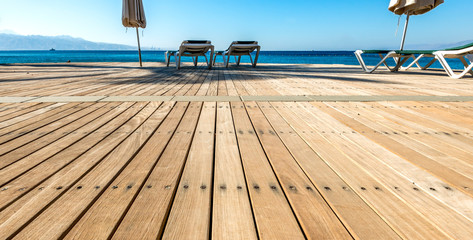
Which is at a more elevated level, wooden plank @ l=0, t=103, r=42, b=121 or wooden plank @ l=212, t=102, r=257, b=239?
wooden plank @ l=0, t=103, r=42, b=121

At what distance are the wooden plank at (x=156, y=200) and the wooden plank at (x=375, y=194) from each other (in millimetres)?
656

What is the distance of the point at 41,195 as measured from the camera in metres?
0.91

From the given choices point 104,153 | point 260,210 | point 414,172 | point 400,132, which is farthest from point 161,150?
point 400,132

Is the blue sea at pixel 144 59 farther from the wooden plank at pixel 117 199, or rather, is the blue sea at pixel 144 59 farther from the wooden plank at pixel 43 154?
the wooden plank at pixel 117 199

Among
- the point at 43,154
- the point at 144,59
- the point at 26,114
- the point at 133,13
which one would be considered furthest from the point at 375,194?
the point at 144,59

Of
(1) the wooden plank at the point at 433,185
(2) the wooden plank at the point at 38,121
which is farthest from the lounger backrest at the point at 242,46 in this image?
(1) the wooden plank at the point at 433,185

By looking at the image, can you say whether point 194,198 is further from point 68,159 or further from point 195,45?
point 195,45

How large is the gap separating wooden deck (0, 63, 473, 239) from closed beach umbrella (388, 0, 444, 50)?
18.0 ft

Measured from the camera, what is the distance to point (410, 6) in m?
6.36

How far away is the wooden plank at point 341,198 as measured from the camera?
2.48 feet

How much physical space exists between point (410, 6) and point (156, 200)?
26.3ft

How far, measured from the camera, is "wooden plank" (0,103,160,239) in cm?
74

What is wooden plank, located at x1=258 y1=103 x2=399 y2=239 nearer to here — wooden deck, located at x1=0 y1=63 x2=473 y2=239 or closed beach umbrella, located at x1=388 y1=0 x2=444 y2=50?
wooden deck, located at x1=0 y1=63 x2=473 y2=239

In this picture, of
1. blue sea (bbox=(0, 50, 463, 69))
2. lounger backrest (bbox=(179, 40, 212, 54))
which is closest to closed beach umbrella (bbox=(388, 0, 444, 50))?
blue sea (bbox=(0, 50, 463, 69))
